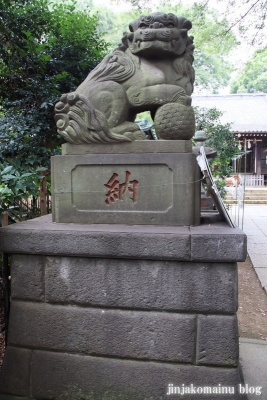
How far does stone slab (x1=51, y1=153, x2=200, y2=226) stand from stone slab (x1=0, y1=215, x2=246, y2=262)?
0.33 ft

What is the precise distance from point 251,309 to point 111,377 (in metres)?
2.89

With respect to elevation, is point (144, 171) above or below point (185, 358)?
above

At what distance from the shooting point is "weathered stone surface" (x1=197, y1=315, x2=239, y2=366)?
2.01 metres

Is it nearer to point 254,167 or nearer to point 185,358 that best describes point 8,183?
point 185,358

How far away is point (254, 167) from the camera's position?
1898 cm

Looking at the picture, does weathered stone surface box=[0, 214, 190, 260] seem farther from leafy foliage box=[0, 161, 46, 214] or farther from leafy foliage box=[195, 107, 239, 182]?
leafy foliage box=[195, 107, 239, 182]

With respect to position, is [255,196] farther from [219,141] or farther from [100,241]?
[100,241]

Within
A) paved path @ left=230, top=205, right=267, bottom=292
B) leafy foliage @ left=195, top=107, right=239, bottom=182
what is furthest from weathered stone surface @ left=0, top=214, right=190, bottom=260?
leafy foliage @ left=195, top=107, right=239, bottom=182

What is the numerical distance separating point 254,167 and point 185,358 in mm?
18356

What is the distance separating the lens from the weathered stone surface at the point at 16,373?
2.22m

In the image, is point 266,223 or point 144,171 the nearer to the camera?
point 144,171

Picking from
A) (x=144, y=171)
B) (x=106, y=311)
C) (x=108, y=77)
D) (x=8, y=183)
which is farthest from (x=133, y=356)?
(x=108, y=77)

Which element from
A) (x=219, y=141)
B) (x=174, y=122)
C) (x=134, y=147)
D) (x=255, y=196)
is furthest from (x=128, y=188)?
(x=255, y=196)

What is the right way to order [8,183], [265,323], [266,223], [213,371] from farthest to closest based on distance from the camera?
1. [266,223]
2. [265,323]
3. [8,183]
4. [213,371]
